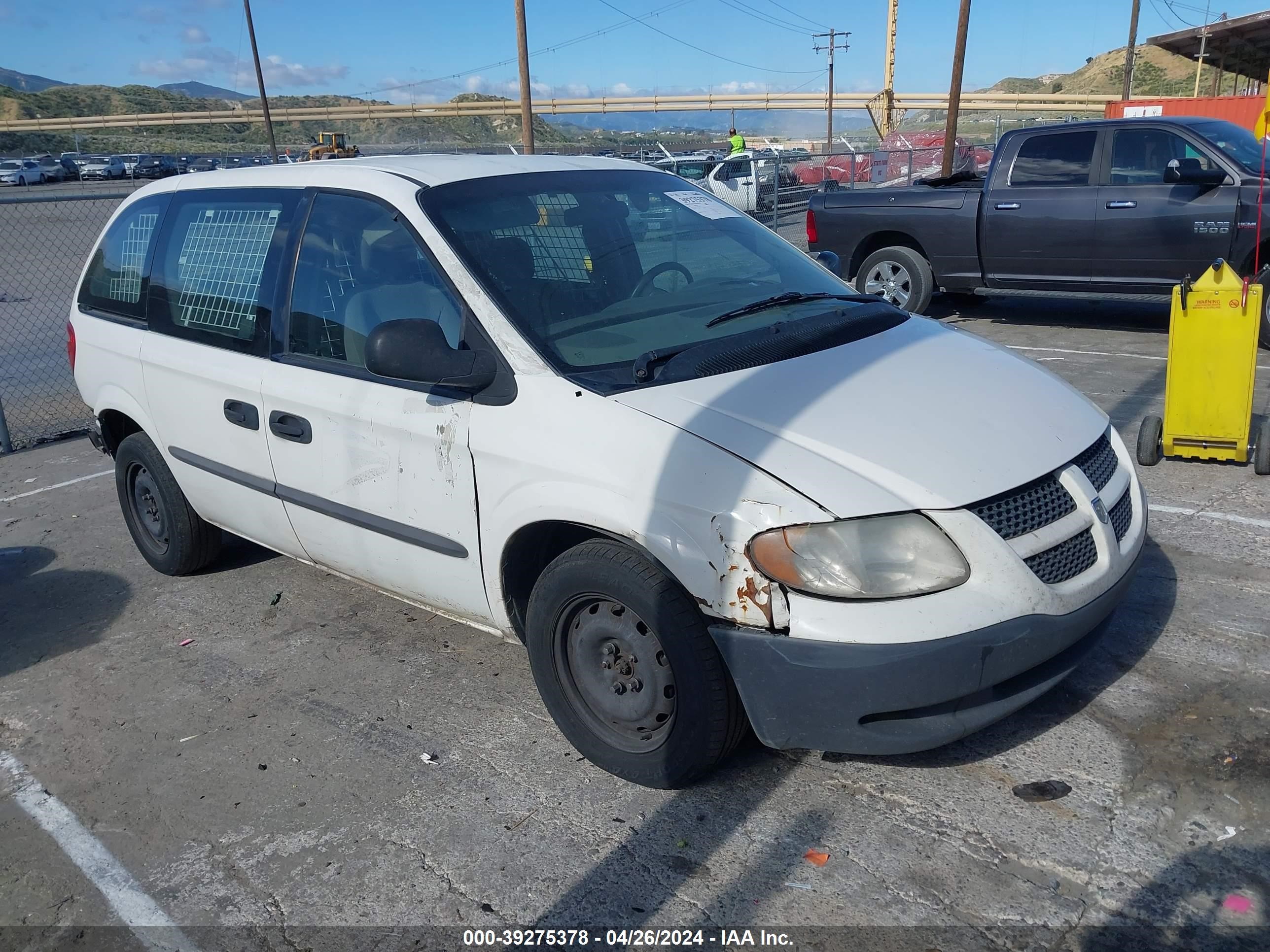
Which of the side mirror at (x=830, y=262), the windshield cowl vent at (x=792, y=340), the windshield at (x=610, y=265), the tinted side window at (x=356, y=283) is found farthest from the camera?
the side mirror at (x=830, y=262)

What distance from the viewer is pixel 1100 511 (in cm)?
306

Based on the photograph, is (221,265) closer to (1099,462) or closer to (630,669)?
(630,669)

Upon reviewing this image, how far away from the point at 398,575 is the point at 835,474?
1792mm

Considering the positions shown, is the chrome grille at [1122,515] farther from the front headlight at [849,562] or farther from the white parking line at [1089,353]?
the white parking line at [1089,353]

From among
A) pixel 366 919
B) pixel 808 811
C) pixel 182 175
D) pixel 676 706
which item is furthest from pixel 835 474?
pixel 182 175

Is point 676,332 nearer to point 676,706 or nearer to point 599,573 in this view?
point 599,573

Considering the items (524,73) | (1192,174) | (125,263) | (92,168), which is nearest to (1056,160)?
(1192,174)

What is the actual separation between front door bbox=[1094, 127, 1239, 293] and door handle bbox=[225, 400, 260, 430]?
26.0 ft

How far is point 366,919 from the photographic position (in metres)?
2.72

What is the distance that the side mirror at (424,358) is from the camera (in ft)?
10.4

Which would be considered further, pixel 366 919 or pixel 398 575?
pixel 398 575

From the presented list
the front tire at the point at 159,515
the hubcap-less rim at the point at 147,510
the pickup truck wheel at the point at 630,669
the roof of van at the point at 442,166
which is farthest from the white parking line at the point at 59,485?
the pickup truck wheel at the point at 630,669

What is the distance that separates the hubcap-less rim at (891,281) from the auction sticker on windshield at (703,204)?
6.19 meters

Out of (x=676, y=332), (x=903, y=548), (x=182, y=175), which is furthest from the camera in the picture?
(x=182, y=175)
